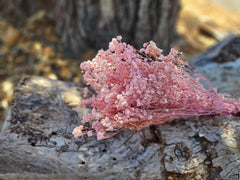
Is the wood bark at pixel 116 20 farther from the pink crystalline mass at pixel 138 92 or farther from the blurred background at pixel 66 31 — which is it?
the pink crystalline mass at pixel 138 92

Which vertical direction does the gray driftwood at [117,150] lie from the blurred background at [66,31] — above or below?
below

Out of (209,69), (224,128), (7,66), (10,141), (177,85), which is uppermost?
(7,66)

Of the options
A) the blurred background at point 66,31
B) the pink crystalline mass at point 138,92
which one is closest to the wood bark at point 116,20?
the blurred background at point 66,31

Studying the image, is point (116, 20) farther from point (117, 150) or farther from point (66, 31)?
point (117, 150)

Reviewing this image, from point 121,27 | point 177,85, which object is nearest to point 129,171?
point 177,85

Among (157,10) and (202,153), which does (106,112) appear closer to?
(202,153)

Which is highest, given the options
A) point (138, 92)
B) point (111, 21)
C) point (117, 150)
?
point (111, 21)

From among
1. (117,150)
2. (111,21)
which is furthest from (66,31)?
(117,150)
